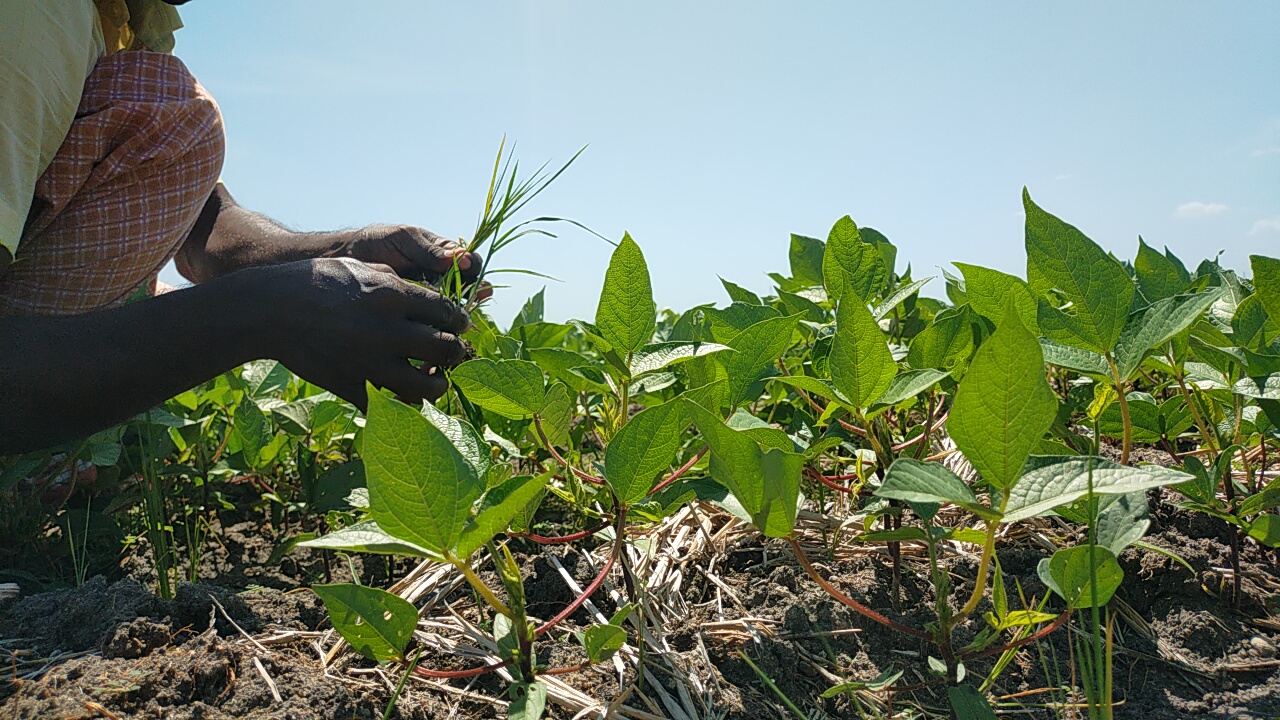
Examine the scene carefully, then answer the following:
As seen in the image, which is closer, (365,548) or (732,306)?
(365,548)

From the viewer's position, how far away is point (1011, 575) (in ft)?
3.55

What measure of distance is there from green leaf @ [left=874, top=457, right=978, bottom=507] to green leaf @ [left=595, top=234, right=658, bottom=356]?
0.45 m

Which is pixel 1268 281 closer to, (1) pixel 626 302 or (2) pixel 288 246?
(1) pixel 626 302

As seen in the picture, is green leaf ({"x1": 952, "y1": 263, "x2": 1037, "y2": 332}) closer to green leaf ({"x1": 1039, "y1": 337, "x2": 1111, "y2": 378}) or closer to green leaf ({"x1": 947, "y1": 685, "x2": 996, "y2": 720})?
green leaf ({"x1": 1039, "y1": 337, "x2": 1111, "y2": 378})

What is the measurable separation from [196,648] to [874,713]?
0.78 meters

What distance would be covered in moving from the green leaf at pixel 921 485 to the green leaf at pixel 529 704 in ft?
1.24

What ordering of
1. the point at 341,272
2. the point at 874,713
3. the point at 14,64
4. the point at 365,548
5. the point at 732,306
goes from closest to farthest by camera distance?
the point at 365,548 → the point at 874,713 → the point at 732,306 → the point at 341,272 → the point at 14,64

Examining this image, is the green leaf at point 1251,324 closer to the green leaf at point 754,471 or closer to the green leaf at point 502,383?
the green leaf at point 754,471

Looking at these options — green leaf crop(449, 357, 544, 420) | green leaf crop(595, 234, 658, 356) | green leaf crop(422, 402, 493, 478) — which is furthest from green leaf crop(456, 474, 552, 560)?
green leaf crop(595, 234, 658, 356)

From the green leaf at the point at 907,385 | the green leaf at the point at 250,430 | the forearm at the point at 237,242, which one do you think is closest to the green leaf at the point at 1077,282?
the green leaf at the point at 907,385

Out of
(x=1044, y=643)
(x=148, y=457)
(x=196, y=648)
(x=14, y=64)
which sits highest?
(x=14, y=64)

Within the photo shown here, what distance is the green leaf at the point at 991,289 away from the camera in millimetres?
993

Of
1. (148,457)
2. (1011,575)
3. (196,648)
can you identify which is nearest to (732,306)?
(1011,575)

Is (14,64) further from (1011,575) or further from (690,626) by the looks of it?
(1011,575)
